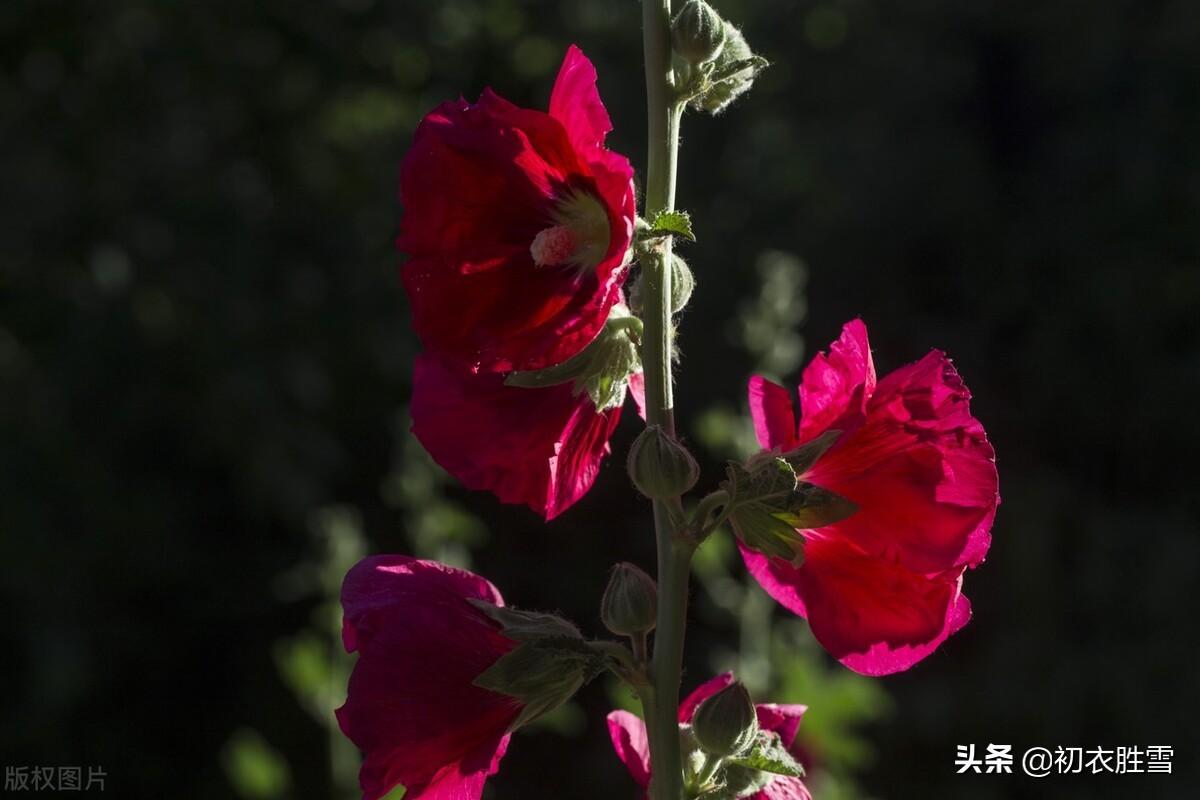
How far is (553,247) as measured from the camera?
2.70ft

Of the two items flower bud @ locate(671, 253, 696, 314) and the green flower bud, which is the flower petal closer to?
flower bud @ locate(671, 253, 696, 314)

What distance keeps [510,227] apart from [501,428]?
13 cm

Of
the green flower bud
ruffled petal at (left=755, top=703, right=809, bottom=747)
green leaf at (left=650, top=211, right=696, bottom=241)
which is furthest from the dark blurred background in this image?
green leaf at (left=650, top=211, right=696, bottom=241)

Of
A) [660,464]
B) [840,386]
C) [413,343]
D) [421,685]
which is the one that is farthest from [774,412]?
[413,343]

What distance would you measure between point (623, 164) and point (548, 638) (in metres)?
0.29

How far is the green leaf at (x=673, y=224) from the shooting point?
74 cm

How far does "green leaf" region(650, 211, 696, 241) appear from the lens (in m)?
0.74

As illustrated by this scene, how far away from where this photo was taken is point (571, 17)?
4.41 meters

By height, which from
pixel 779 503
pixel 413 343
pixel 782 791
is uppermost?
pixel 779 503

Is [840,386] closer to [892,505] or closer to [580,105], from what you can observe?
[892,505]

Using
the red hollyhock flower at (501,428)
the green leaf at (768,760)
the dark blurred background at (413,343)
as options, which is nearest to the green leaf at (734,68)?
the red hollyhock flower at (501,428)

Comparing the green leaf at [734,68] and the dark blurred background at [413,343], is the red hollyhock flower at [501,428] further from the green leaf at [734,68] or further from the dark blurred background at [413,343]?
the dark blurred background at [413,343]

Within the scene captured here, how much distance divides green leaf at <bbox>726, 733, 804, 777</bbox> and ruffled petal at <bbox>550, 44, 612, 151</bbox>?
375mm

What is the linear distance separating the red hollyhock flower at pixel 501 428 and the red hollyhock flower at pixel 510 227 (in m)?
0.06
